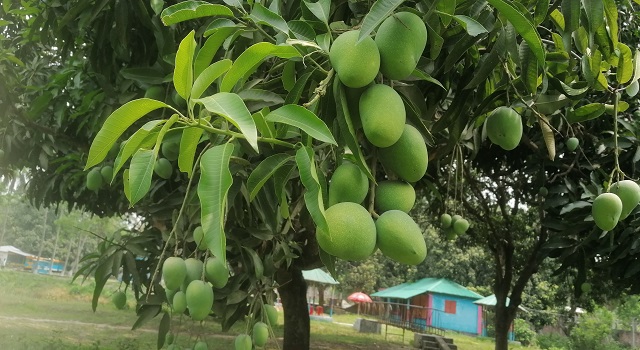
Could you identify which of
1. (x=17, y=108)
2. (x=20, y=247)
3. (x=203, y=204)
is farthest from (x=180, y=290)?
(x=20, y=247)

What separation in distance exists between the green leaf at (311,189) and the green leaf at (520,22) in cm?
35

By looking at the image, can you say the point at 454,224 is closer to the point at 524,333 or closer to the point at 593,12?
the point at 593,12

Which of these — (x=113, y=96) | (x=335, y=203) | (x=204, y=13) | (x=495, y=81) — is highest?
(x=113, y=96)

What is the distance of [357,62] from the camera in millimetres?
673

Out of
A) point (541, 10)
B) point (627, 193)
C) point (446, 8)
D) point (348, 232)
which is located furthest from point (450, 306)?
point (348, 232)

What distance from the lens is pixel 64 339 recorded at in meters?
6.55

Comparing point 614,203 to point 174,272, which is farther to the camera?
point 174,272

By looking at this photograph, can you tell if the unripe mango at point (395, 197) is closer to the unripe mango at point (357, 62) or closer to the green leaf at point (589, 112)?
the unripe mango at point (357, 62)

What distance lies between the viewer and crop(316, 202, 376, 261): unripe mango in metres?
0.67

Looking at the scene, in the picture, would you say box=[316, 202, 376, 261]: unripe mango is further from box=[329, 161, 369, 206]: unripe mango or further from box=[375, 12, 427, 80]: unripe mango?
box=[375, 12, 427, 80]: unripe mango

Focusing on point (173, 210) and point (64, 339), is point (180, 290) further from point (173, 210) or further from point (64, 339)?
point (64, 339)

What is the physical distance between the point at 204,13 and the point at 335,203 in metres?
0.40

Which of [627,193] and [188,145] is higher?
[627,193]

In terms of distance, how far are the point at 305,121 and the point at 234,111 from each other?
10 centimetres
